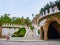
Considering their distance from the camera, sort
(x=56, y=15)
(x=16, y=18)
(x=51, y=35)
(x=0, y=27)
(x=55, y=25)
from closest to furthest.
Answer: (x=56, y=15), (x=55, y=25), (x=51, y=35), (x=0, y=27), (x=16, y=18)

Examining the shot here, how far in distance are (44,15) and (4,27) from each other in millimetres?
A: 13715

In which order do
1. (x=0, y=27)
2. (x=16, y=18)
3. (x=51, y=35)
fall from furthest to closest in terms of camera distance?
A: 1. (x=16, y=18)
2. (x=0, y=27)
3. (x=51, y=35)

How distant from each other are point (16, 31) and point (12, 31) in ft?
2.97

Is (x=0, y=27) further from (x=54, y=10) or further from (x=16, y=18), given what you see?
(x=54, y=10)

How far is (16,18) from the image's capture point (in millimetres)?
47688

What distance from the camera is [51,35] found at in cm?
2677

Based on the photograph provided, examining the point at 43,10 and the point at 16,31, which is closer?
the point at 43,10

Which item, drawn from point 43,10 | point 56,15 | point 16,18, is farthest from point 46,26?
point 16,18

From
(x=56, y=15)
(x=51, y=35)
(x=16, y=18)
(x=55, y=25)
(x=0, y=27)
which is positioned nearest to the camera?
(x=56, y=15)

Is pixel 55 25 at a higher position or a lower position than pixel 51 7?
lower

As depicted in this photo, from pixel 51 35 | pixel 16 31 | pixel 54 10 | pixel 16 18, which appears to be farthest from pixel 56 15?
pixel 16 18

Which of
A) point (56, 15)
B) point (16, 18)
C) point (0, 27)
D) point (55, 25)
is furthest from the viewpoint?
point (16, 18)

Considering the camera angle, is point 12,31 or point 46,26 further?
point 12,31

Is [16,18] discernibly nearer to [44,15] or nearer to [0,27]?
[0,27]
